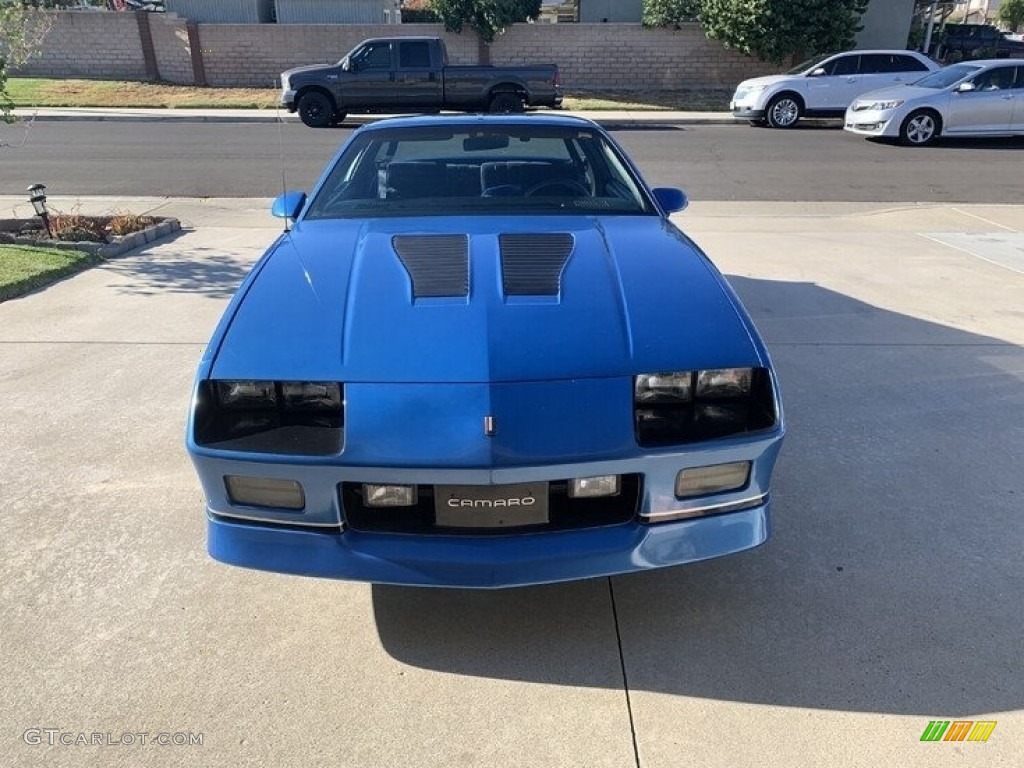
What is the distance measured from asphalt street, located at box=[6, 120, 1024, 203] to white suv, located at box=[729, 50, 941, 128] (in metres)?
0.65

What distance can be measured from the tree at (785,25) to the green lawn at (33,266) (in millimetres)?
19117

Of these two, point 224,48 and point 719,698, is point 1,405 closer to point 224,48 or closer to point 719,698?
point 719,698

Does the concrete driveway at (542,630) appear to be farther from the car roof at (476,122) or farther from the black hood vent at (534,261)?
the car roof at (476,122)

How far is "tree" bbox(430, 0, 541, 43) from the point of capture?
74.7ft

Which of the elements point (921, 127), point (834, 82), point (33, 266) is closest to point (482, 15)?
point (834, 82)

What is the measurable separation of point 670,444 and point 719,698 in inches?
29.6

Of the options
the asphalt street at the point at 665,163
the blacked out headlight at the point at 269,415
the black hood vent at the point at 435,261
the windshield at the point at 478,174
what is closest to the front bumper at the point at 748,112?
the asphalt street at the point at 665,163

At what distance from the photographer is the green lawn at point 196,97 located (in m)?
20.6

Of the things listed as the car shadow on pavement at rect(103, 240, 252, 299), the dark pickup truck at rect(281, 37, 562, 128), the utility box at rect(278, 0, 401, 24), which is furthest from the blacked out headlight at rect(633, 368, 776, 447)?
the utility box at rect(278, 0, 401, 24)

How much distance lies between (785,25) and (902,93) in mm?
7066

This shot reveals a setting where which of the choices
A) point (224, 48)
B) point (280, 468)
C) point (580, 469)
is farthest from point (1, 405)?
point (224, 48)

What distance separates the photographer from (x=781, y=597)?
265 centimetres

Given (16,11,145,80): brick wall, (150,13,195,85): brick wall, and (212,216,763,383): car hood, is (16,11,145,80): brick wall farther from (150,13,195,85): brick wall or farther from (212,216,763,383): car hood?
(212,216,763,383): car hood

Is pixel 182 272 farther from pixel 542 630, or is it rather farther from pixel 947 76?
pixel 947 76
